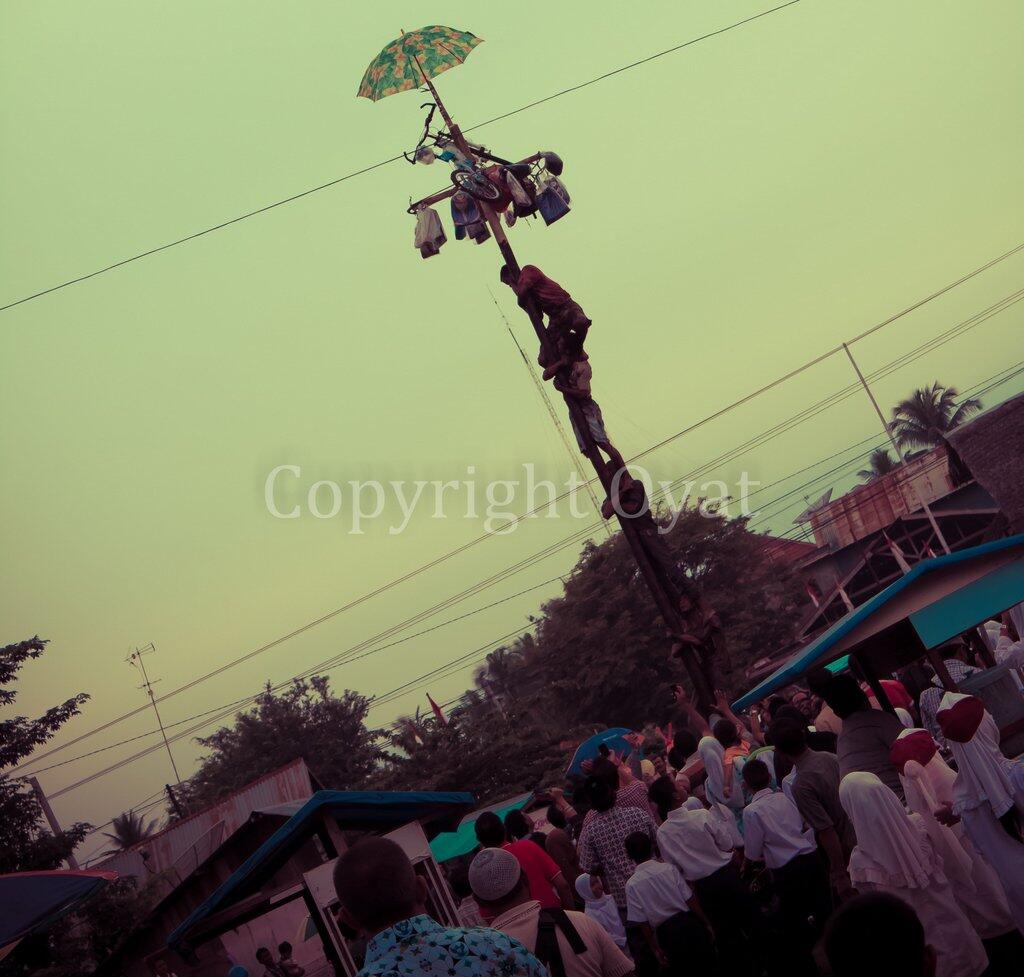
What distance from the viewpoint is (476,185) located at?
13.8m

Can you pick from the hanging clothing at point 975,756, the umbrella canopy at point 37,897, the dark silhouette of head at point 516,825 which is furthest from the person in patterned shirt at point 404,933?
the umbrella canopy at point 37,897

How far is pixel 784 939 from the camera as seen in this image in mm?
7918

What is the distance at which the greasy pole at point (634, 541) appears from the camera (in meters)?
12.7

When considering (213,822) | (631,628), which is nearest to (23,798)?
(213,822)

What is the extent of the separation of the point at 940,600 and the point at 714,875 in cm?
267

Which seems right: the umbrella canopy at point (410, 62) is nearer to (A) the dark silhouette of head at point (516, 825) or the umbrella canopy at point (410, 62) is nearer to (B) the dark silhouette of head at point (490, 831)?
(A) the dark silhouette of head at point (516, 825)

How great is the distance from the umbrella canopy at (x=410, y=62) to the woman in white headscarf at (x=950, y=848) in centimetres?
1037

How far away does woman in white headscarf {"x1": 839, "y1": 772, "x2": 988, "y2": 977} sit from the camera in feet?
20.7

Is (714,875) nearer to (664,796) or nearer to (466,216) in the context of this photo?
(664,796)

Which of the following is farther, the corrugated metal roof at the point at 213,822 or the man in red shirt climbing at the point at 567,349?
the corrugated metal roof at the point at 213,822

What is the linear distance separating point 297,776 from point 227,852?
38.5 feet

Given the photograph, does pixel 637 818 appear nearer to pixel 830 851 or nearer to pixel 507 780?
pixel 830 851

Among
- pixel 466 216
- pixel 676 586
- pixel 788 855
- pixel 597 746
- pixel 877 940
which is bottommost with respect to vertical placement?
pixel 788 855

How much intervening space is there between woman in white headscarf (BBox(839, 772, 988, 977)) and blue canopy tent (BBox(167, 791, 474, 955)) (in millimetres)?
4721
